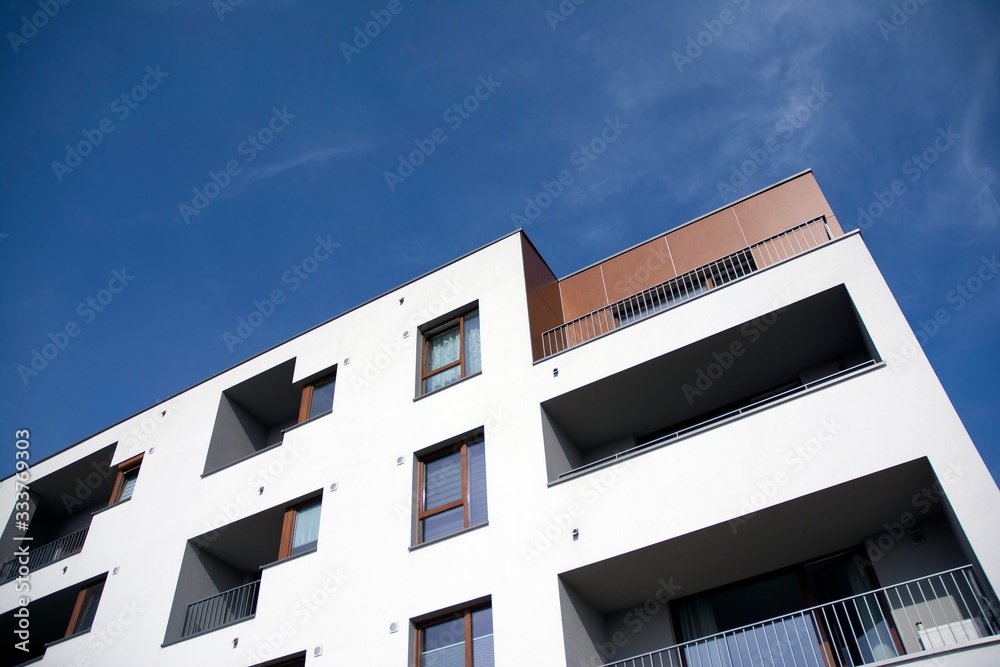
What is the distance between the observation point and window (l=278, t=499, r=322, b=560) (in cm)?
1354

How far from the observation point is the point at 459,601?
10.9 metres

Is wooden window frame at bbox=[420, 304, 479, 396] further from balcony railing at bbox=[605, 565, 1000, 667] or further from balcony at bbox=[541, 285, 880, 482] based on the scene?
balcony railing at bbox=[605, 565, 1000, 667]

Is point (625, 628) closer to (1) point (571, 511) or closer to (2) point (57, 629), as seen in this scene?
(1) point (571, 511)

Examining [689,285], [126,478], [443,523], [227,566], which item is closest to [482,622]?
[443,523]

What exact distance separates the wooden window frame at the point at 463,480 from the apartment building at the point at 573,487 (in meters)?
0.06

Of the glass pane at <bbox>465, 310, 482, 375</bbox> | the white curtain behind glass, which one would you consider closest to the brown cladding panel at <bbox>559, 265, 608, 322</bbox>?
the glass pane at <bbox>465, 310, 482, 375</bbox>

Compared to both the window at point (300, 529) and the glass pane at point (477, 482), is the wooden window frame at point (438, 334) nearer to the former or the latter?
the glass pane at point (477, 482)

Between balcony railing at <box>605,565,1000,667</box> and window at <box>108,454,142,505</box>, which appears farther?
window at <box>108,454,142,505</box>

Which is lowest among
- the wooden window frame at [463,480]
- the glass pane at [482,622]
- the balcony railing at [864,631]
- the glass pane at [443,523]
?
the balcony railing at [864,631]

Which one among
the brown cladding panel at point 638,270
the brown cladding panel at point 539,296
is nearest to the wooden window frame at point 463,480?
the brown cladding panel at point 539,296

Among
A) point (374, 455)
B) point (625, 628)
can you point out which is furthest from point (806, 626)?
point (374, 455)

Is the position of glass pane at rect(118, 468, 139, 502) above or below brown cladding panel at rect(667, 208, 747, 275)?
below

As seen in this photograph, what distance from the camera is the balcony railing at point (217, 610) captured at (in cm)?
1397

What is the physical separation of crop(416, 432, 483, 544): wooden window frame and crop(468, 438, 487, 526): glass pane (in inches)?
2.0
